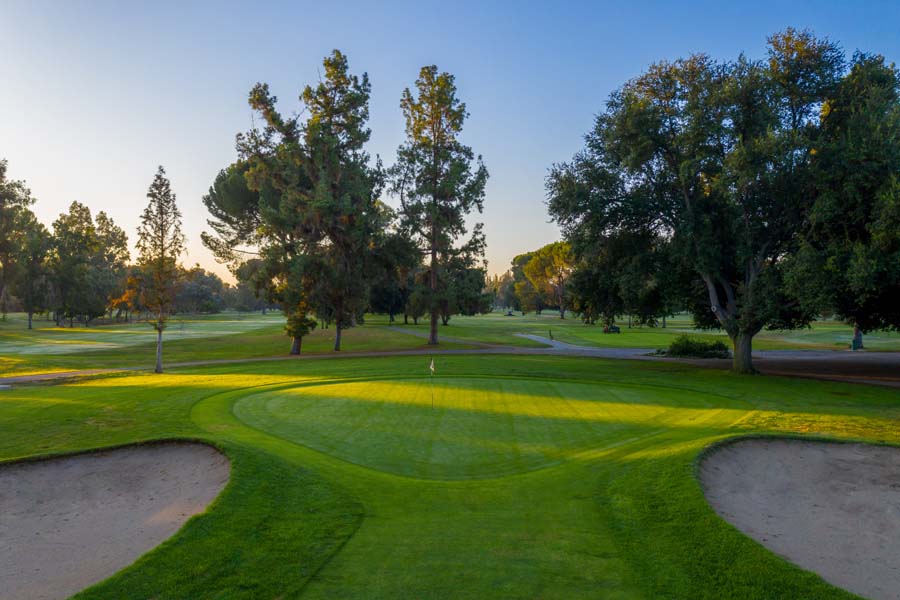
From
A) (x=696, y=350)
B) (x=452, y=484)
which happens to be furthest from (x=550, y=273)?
(x=452, y=484)

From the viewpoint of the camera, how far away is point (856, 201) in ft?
66.9

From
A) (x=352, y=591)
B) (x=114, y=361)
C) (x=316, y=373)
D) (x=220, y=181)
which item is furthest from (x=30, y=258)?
(x=352, y=591)

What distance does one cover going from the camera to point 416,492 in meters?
8.50

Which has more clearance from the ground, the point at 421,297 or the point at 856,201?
the point at 856,201

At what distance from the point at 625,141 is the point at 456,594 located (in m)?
26.5

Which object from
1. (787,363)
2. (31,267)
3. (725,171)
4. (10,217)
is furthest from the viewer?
(31,267)

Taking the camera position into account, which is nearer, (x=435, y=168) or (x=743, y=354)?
(x=743, y=354)

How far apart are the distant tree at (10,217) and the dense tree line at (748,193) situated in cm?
7520

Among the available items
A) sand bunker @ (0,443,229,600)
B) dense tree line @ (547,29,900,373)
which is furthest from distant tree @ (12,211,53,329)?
sand bunker @ (0,443,229,600)

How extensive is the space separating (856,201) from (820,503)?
710 inches

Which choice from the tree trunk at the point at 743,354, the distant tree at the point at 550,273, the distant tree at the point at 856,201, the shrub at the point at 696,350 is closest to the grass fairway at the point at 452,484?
the distant tree at the point at 856,201

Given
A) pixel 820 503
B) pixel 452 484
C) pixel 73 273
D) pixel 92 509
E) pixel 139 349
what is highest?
pixel 73 273

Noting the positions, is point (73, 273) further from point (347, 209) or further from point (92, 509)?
point (92, 509)

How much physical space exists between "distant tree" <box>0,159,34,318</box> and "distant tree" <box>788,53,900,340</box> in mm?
87164
